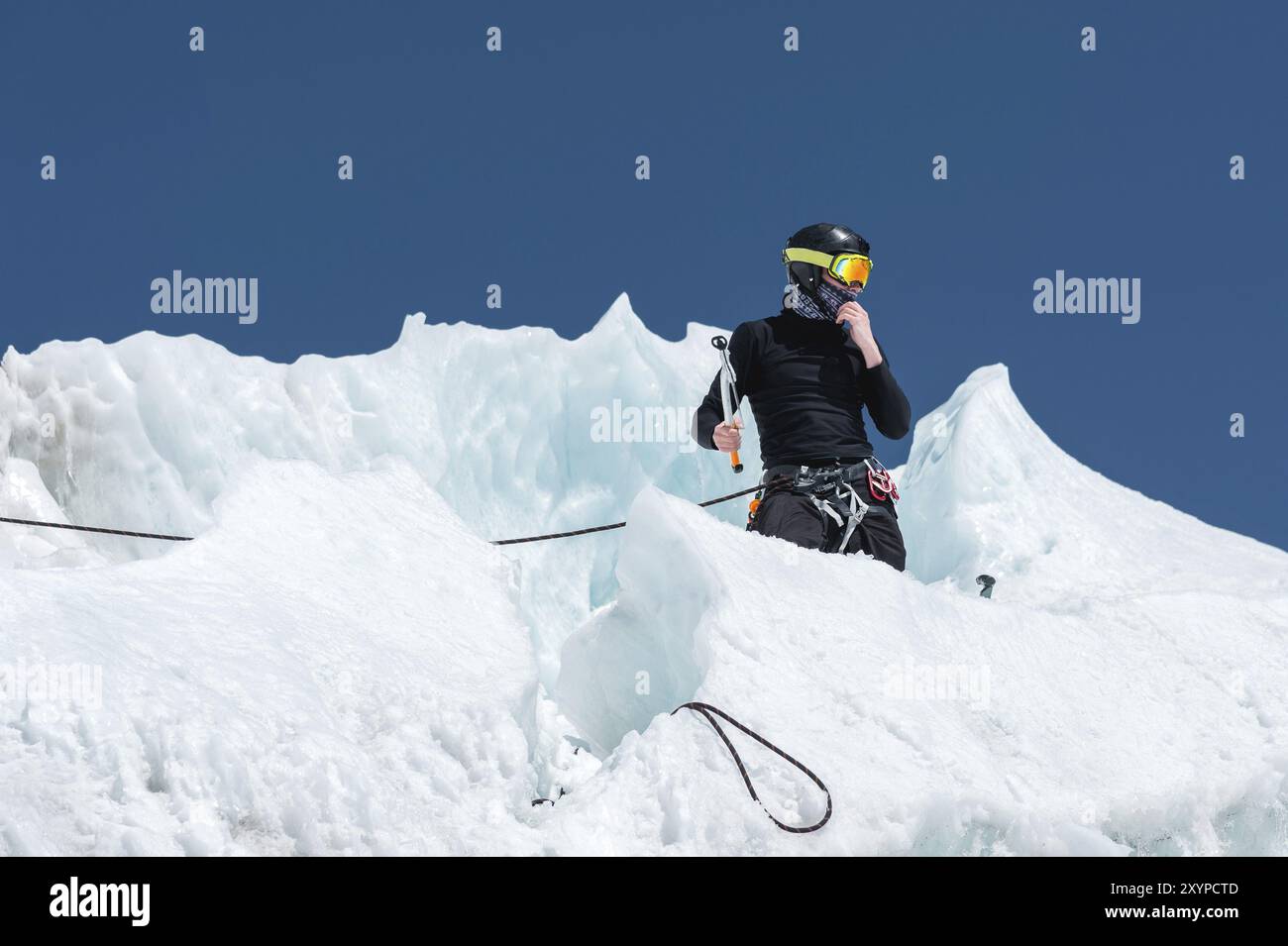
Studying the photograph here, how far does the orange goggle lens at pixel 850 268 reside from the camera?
5.90m

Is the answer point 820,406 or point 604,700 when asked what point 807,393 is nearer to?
point 820,406

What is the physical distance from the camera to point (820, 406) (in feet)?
19.1

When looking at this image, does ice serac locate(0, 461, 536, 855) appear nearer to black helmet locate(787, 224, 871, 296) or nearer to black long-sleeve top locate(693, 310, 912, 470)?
black long-sleeve top locate(693, 310, 912, 470)

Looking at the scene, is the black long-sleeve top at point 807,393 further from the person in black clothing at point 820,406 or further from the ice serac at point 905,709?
the ice serac at point 905,709

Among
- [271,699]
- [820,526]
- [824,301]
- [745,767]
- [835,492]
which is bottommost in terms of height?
[745,767]

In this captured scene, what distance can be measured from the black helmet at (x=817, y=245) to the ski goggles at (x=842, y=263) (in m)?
0.02

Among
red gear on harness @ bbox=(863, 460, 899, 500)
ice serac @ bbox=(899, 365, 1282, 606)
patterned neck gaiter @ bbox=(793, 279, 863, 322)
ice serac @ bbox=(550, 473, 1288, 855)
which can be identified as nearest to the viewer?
ice serac @ bbox=(550, 473, 1288, 855)

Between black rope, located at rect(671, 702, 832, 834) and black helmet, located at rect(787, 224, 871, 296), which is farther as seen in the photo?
black helmet, located at rect(787, 224, 871, 296)

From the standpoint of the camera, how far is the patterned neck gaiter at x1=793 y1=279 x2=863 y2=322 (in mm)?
5973

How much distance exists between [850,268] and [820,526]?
124 centimetres

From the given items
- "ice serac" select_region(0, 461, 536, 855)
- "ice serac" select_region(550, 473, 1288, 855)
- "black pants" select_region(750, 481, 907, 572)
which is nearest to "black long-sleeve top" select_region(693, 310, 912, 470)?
"black pants" select_region(750, 481, 907, 572)

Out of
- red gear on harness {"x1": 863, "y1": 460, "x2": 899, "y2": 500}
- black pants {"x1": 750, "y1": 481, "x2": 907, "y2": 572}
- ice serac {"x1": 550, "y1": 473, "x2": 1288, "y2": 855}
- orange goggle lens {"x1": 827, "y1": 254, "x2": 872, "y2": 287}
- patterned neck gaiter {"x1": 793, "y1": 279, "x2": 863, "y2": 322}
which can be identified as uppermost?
orange goggle lens {"x1": 827, "y1": 254, "x2": 872, "y2": 287}

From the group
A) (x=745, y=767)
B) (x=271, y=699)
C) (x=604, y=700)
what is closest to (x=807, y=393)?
(x=604, y=700)

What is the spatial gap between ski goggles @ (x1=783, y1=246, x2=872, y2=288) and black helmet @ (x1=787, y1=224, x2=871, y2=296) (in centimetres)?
2
